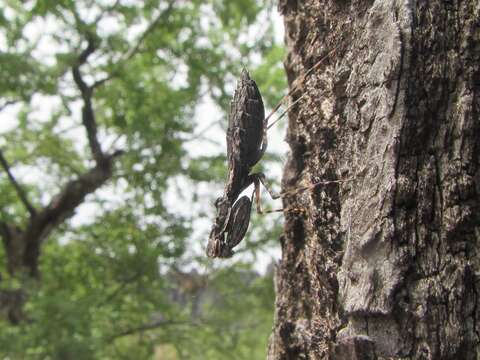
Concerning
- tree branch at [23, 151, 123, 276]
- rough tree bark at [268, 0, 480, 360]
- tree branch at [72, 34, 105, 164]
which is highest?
tree branch at [72, 34, 105, 164]

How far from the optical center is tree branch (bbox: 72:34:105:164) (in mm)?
10211

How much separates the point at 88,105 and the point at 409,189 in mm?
9597

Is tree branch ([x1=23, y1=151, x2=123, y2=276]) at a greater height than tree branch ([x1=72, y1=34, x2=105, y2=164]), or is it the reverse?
tree branch ([x1=72, y1=34, x2=105, y2=164])

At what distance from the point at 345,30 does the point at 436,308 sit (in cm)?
146

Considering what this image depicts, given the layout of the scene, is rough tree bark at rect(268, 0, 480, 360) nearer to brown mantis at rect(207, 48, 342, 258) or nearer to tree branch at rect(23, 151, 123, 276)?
brown mantis at rect(207, 48, 342, 258)

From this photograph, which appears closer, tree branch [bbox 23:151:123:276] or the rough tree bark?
the rough tree bark

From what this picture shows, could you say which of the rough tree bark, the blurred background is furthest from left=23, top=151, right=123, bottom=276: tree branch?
the rough tree bark

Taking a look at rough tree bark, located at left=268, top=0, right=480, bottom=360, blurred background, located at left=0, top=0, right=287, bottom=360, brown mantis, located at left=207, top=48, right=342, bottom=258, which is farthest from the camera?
blurred background, located at left=0, top=0, right=287, bottom=360

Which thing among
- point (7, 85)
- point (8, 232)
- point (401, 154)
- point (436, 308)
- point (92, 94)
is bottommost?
point (436, 308)

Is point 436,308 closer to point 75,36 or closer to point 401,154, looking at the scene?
point 401,154

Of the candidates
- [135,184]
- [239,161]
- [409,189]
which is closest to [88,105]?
[135,184]

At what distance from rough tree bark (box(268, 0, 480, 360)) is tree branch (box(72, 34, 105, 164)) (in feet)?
27.1

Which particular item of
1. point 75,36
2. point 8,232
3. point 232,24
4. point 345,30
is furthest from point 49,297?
point 345,30

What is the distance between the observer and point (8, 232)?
1186cm
